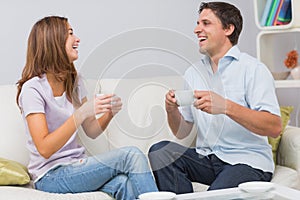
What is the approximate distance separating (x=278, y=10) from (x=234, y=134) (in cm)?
101

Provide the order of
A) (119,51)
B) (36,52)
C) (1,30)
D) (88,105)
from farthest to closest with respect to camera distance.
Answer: (1,30), (36,52), (88,105), (119,51)

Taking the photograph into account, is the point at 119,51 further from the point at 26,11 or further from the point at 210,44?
the point at 26,11

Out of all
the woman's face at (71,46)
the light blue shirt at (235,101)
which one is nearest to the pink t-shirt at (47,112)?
the woman's face at (71,46)

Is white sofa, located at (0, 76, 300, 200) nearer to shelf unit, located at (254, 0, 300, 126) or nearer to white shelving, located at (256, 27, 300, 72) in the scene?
shelf unit, located at (254, 0, 300, 126)

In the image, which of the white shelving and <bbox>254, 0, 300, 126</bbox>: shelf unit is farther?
the white shelving

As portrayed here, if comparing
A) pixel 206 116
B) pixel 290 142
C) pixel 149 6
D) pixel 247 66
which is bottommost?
pixel 290 142

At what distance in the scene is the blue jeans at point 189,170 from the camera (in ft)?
7.07

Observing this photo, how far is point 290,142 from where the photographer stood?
8.29 ft

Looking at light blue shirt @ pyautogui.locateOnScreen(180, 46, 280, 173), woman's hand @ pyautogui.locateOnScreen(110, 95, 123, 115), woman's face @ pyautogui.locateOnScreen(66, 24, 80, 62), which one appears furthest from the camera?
woman's face @ pyautogui.locateOnScreen(66, 24, 80, 62)

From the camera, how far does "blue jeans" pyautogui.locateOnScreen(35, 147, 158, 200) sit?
7.06 feet

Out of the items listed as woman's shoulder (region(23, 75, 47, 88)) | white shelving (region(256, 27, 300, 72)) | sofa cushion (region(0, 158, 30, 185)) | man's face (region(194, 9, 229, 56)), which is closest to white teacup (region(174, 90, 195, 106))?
man's face (region(194, 9, 229, 56))

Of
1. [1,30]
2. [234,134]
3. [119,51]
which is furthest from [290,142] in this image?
[1,30]

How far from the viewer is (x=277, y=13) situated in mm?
3113

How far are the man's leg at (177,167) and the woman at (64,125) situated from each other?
0.21ft
